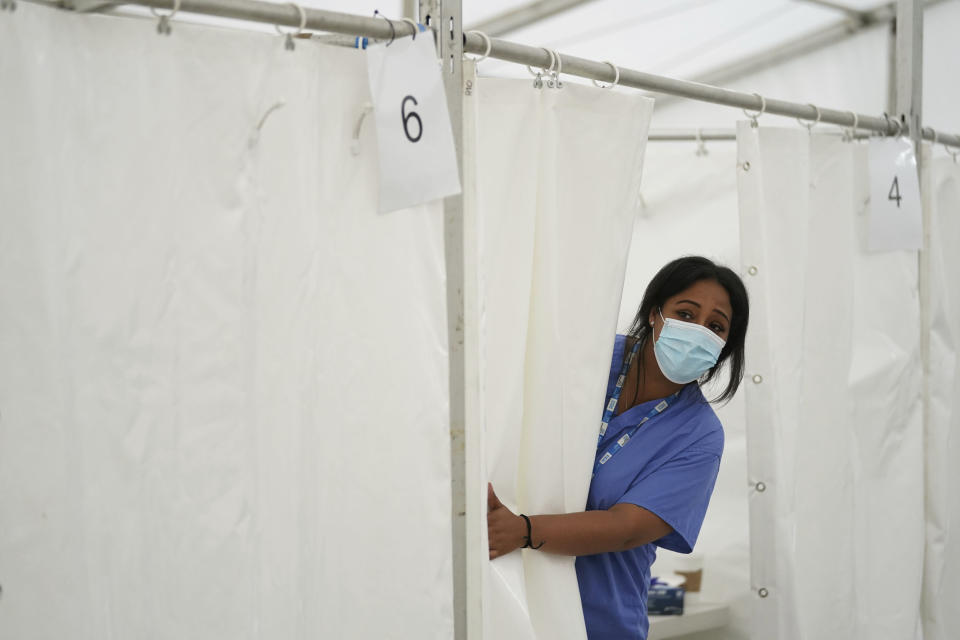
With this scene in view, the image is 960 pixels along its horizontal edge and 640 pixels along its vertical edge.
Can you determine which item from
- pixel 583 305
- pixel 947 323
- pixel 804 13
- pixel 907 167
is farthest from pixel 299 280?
pixel 804 13

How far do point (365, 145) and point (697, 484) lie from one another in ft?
2.60

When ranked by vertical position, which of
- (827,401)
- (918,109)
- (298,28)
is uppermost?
(918,109)

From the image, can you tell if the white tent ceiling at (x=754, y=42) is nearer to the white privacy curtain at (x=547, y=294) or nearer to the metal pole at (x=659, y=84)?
the metal pole at (x=659, y=84)

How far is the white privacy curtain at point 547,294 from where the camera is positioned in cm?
140

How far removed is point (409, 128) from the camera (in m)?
1.18

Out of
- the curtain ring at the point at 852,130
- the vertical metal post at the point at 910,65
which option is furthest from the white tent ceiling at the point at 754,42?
the curtain ring at the point at 852,130

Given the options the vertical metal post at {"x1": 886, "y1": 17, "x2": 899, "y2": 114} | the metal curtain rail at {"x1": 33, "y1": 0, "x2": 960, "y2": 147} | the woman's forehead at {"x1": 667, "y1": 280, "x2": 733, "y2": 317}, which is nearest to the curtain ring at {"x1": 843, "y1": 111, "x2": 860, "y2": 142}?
the metal curtain rail at {"x1": 33, "y1": 0, "x2": 960, "y2": 147}

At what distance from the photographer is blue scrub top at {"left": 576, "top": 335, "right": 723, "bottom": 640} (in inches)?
61.2

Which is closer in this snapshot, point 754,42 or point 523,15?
point 523,15

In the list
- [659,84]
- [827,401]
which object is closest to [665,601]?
[827,401]

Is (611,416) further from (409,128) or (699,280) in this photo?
(409,128)

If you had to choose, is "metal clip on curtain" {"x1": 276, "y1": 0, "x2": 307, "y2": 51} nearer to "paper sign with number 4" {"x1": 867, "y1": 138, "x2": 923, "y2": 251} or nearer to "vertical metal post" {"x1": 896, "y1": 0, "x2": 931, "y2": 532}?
"paper sign with number 4" {"x1": 867, "y1": 138, "x2": 923, "y2": 251}

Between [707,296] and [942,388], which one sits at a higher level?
[707,296]

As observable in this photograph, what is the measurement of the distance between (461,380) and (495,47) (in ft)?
1.55
